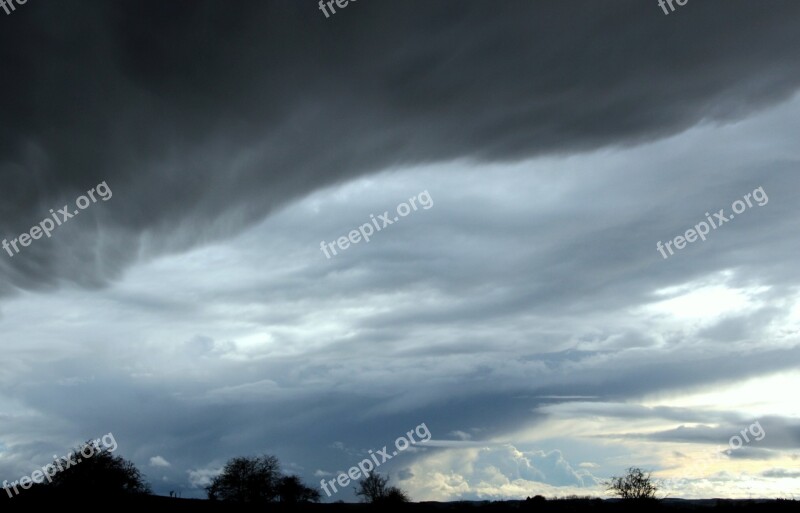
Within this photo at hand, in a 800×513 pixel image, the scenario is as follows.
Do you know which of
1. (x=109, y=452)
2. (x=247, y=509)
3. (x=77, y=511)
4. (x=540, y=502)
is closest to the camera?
(x=77, y=511)

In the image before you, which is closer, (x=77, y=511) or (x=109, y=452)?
(x=77, y=511)

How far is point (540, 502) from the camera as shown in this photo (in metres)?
147

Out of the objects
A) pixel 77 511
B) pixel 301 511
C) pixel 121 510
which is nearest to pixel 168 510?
pixel 121 510

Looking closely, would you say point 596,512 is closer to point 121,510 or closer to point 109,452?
point 121,510

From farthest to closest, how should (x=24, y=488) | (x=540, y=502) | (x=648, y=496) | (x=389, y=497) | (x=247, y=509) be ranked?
(x=389, y=497) → (x=648, y=496) → (x=540, y=502) → (x=247, y=509) → (x=24, y=488)

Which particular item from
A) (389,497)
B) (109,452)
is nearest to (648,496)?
(389,497)

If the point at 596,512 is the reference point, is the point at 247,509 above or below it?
above

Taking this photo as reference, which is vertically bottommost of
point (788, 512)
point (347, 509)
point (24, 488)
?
point (788, 512)

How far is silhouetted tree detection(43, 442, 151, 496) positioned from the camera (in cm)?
14850

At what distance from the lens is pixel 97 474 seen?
500ft

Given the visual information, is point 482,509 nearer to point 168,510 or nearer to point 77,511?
point 168,510

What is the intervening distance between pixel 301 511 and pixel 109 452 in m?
49.9

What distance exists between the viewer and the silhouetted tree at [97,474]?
148 m

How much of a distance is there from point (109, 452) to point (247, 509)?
1617 inches
